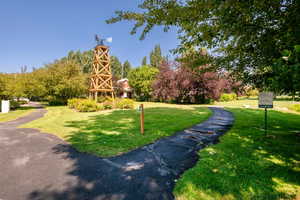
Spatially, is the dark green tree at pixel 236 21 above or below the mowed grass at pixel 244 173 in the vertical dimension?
above

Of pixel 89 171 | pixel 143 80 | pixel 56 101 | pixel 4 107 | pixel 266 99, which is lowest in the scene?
pixel 89 171

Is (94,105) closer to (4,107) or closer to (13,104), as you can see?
(4,107)

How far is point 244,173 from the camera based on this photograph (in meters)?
2.81

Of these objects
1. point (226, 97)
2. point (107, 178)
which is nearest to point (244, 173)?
point (107, 178)

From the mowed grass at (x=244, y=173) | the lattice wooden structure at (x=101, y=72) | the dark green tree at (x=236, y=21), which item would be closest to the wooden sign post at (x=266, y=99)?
the mowed grass at (x=244, y=173)

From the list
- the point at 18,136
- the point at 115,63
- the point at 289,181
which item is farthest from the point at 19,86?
the point at 115,63

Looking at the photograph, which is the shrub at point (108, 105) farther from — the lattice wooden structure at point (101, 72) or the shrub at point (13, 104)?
the shrub at point (13, 104)

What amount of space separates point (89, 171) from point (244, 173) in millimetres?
3230

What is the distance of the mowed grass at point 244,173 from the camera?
7.38 ft

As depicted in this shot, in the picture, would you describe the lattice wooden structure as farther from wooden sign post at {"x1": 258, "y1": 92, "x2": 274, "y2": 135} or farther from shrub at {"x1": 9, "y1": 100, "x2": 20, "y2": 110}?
wooden sign post at {"x1": 258, "y1": 92, "x2": 274, "y2": 135}

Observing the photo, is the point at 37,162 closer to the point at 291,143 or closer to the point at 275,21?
the point at 275,21

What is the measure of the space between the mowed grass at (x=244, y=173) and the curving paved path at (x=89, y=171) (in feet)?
1.09

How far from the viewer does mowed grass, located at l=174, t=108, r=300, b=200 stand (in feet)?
7.38

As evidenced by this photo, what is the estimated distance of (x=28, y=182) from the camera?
2680 mm
